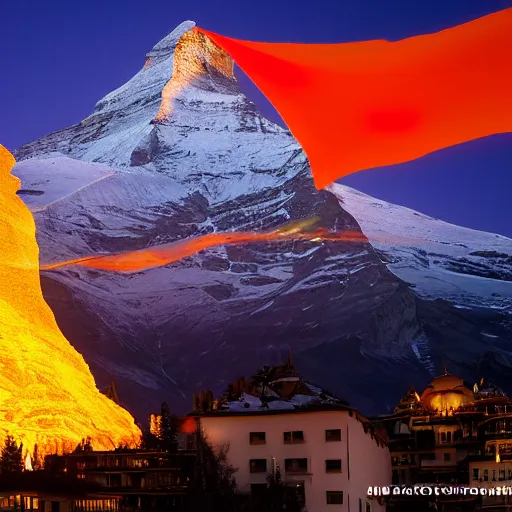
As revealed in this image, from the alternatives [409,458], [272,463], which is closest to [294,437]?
[272,463]

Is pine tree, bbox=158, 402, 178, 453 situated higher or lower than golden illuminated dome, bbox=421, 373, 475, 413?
lower

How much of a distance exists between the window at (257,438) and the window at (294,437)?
657 millimetres

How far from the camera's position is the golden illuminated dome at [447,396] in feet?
162

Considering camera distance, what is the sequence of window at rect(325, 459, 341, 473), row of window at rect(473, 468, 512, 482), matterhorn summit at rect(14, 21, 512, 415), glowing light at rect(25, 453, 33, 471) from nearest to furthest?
glowing light at rect(25, 453, 33, 471) < window at rect(325, 459, 341, 473) < row of window at rect(473, 468, 512, 482) < matterhorn summit at rect(14, 21, 512, 415)

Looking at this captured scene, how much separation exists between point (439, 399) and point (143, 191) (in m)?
21.9

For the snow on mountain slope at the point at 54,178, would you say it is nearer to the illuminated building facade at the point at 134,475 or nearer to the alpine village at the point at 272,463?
the alpine village at the point at 272,463

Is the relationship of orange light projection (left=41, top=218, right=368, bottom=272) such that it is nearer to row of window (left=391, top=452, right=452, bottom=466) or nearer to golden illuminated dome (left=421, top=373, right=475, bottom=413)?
golden illuminated dome (left=421, top=373, right=475, bottom=413)

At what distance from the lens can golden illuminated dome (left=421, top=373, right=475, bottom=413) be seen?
162ft

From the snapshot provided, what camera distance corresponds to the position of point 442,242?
6962 centimetres

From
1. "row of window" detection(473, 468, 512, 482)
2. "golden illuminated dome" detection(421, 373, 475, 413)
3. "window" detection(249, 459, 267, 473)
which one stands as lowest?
"row of window" detection(473, 468, 512, 482)

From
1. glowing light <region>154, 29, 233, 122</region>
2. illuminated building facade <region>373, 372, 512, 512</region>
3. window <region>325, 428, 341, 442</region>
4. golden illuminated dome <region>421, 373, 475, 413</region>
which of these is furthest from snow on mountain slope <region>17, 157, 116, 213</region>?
window <region>325, 428, 341, 442</region>

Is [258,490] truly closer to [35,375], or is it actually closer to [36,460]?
[36,460]

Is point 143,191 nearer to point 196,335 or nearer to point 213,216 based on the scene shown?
point 213,216

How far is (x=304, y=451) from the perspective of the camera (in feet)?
118
